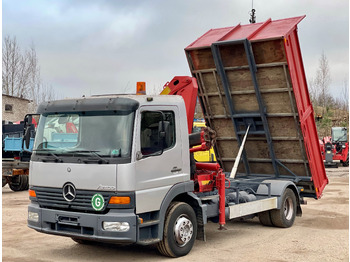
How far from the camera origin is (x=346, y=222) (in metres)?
10.5

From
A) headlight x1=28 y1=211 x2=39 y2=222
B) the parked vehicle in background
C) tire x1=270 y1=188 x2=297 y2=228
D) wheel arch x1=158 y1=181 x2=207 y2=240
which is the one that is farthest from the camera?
the parked vehicle in background

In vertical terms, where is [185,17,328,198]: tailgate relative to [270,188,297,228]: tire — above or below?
above

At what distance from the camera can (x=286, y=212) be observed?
33.2 ft

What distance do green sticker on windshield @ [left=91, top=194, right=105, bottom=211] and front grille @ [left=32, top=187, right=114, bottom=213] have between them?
42 mm

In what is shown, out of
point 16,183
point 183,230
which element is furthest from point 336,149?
point 183,230

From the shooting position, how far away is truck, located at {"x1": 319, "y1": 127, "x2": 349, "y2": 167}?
27.1 meters

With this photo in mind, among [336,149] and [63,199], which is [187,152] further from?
[336,149]

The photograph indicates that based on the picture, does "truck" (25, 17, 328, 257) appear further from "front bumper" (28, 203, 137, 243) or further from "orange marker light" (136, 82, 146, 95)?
"orange marker light" (136, 82, 146, 95)

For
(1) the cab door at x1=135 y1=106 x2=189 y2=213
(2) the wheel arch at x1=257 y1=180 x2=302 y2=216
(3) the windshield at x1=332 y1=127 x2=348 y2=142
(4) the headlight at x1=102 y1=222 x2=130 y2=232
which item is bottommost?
(4) the headlight at x1=102 y1=222 x2=130 y2=232

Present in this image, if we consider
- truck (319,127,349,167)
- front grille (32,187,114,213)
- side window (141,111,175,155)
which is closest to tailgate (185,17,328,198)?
side window (141,111,175,155)

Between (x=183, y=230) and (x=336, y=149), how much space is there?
22.7 meters

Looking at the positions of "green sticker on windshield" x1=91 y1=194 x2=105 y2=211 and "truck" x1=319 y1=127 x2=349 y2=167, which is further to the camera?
"truck" x1=319 y1=127 x2=349 y2=167

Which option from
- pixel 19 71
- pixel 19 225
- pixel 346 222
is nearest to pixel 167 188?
pixel 19 225

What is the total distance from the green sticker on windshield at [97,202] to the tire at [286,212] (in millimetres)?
4387
